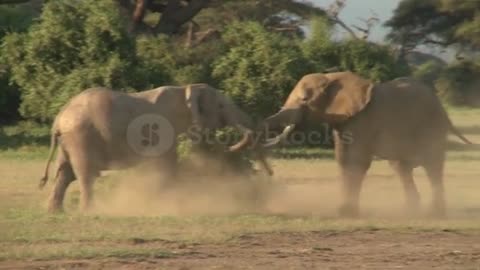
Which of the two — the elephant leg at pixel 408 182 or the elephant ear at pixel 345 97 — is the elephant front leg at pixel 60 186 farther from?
the elephant leg at pixel 408 182

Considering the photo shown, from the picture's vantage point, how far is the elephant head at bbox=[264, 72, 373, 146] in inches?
562

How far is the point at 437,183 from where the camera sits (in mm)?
14875

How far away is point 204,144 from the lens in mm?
15008

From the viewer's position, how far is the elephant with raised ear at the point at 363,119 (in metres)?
14.3

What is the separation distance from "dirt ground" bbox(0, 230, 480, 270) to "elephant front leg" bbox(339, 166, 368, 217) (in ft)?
5.59

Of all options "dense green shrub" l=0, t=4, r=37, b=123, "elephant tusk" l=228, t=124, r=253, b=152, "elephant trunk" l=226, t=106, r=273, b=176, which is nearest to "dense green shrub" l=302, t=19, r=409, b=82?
"dense green shrub" l=0, t=4, r=37, b=123

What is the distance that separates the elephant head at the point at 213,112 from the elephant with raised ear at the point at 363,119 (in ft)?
1.05

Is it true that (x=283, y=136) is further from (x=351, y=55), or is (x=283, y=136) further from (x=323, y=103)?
(x=351, y=55)

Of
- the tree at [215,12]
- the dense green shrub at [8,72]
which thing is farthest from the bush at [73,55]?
the tree at [215,12]

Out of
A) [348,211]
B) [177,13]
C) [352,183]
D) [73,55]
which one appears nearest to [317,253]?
[348,211]

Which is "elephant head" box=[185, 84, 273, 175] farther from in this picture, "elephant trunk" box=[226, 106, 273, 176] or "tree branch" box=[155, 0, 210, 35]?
"tree branch" box=[155, 0, 210, 35]

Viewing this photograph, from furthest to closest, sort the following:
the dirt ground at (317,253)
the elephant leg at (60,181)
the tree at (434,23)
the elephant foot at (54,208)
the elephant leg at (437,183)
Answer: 1. the tree at (434,23)
2. the elephant leg at (437,183)
3. the elephant leg at (60,181)
4. the elephant foot at (54,208)
5. the dirt ground at (317,253)

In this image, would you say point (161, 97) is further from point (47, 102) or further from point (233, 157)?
point (47, 102)

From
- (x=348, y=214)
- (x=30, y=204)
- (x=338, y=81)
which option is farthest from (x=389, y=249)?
(x=30, y=204)
